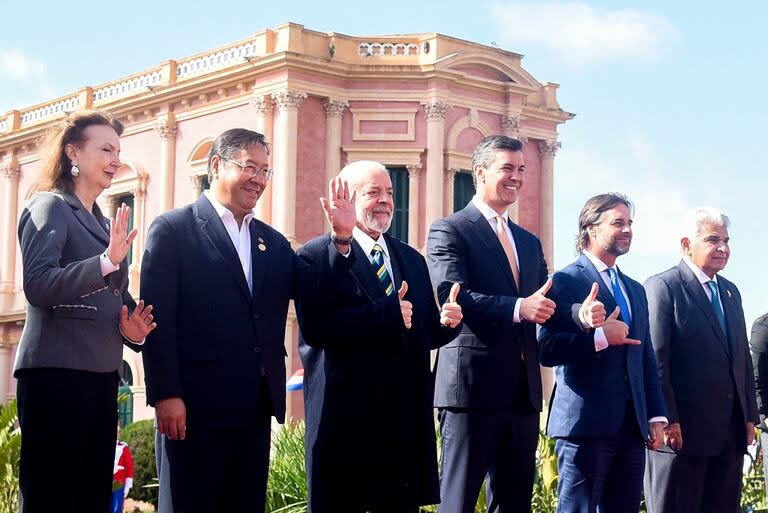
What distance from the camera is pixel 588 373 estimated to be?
21.0 ft

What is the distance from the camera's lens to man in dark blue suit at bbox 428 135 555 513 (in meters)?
5.98

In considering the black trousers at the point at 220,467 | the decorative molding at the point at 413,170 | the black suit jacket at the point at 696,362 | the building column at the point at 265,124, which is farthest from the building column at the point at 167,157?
the black trousers at the point at 220,467

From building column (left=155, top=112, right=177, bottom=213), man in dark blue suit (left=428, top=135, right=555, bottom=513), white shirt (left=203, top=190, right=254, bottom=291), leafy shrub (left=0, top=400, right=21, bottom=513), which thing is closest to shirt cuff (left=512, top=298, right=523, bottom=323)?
man in dark blue suit (left=428, top=135, right=555, bottom=513)

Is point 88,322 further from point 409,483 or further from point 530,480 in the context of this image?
point 530,480

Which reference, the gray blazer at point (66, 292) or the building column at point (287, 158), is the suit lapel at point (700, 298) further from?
the building column at point (287, 158)

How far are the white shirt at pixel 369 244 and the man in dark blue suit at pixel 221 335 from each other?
346 millimetres

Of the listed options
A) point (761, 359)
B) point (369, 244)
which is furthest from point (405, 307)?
point (761, 359)

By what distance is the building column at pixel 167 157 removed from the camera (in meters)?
30.8

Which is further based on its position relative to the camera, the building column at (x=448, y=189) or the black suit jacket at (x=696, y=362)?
the building column at (x=448, y=189)

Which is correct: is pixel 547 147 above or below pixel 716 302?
above

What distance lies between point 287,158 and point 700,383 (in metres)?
21.5

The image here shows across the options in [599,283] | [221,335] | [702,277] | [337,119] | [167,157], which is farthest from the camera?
[167,157]

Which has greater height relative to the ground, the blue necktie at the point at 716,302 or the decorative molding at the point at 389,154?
the decorative molding at the point at 389,154

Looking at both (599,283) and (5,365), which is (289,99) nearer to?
(5,365)
